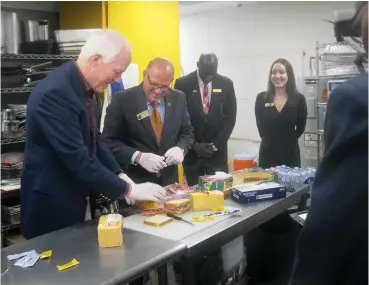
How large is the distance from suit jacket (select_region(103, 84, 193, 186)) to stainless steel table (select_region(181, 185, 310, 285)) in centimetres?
64

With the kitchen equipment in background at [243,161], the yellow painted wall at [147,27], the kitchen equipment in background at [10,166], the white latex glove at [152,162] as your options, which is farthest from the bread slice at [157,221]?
the kitchen equipment in background at [243,161]

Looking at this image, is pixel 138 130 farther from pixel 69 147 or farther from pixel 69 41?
pixel 69 41

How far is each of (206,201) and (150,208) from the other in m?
0.24

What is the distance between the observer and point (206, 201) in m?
1.76

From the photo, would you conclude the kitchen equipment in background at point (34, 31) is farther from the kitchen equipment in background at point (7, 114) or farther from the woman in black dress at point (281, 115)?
the woman in black dress at point (281, 115)

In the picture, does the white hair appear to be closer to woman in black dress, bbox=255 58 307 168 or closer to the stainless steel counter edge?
the stainless steel counter edge

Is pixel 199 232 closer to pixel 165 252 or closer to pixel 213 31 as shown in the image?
pixel 165 252

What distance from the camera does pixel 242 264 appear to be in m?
2.45

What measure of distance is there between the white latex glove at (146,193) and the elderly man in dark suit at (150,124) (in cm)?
54

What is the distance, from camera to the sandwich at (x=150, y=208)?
1.74m

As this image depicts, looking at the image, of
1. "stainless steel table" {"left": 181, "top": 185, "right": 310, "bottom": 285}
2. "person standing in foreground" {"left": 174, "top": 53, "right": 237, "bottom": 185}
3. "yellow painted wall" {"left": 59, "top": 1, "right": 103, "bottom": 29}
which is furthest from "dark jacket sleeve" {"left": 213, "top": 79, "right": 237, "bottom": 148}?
"stainless steel table" {"left": 181, "top": 185, "right": 310, "bottom": 285}

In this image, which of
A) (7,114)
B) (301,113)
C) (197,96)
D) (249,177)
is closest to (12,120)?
(7,114)

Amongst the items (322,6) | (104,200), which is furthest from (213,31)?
(104,200)

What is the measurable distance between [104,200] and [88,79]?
52 centimetres
